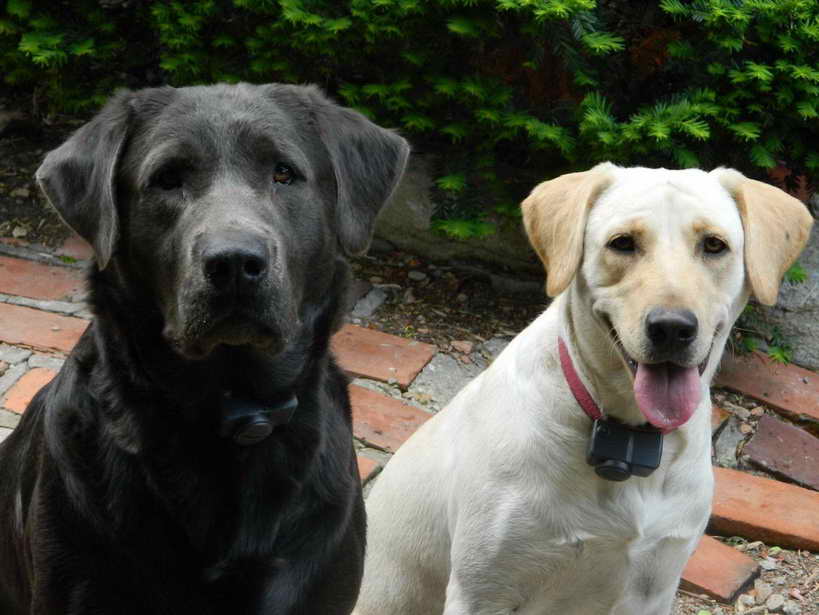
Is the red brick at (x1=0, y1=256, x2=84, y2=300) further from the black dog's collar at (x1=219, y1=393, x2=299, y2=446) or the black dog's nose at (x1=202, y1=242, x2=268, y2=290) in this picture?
the black dog's nose at (x1=202, y1=242, x2=268, y2=290)

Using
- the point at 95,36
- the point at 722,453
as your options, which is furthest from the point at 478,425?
the point at 95,36

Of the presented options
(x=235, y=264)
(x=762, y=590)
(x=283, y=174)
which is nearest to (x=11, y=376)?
(x=283, y=174)

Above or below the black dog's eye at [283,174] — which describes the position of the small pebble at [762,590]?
below

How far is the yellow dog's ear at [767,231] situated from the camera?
2553 mm

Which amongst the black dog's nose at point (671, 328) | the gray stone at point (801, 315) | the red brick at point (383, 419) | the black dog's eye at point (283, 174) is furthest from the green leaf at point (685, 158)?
the black dog's eye at point (283, 174)

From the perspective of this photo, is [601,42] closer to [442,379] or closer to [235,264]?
[442,379]

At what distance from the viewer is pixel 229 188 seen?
2322 millimetres

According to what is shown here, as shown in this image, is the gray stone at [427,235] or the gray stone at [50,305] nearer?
the gray stone at [50,305]

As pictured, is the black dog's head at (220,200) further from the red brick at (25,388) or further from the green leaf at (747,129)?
the green leaf at (747,129)

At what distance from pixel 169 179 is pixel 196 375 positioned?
423mm

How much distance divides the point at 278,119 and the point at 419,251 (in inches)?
100

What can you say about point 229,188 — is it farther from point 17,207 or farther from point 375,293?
point 17,207

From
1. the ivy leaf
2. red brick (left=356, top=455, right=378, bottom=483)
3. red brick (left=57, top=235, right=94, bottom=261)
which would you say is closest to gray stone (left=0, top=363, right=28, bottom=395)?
red brick (left=57, top=235, right=94, bottom=261)

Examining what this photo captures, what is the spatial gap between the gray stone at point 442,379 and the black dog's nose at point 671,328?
5.57 feet
